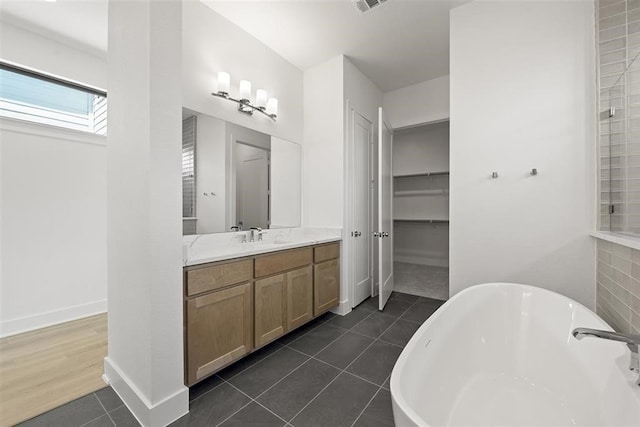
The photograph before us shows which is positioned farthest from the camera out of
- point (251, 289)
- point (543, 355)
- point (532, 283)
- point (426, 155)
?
point (426, 155)

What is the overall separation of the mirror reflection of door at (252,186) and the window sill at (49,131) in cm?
167

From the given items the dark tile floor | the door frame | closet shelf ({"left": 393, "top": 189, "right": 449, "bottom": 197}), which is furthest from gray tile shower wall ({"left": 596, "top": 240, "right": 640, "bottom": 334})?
closet shelf ({"left": 393, "top": 189, "right": 449, "bottom": 197})

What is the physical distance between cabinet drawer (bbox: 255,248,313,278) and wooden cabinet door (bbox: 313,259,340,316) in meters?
0.19

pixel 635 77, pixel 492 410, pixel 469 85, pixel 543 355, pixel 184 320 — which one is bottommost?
pixel 492 410

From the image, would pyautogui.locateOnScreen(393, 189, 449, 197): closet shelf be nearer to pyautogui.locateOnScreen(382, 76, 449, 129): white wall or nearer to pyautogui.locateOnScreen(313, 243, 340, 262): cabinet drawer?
pyautogui.locateOnScreen(382, 76, 449, 129): white wall

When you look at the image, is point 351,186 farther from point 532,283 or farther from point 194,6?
point 194,6

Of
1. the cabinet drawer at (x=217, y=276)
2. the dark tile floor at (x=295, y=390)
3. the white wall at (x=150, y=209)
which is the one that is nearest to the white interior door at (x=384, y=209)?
the dark tile floor at (x=295, y=390)

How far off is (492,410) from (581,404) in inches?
15.5

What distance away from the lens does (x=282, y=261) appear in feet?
6.63

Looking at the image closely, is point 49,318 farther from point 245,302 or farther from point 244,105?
point 244,105

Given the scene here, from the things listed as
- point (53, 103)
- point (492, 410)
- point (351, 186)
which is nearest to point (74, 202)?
point (53, 103)

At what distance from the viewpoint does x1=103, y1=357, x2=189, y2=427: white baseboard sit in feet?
4.06

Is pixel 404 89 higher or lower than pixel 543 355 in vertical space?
higher

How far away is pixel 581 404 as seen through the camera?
3.95 feet
